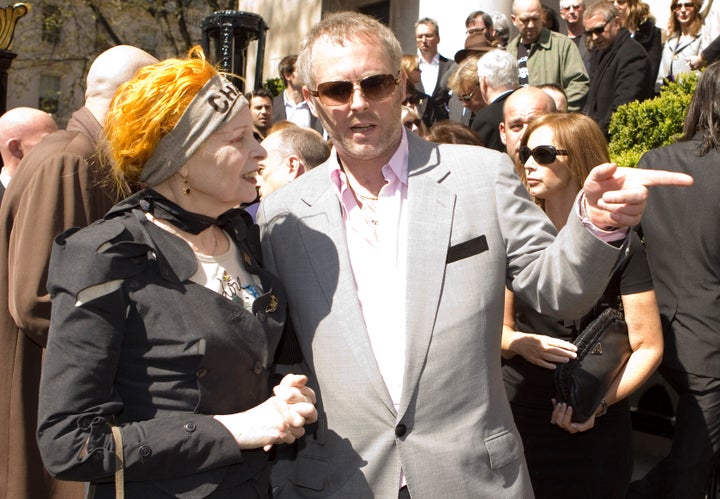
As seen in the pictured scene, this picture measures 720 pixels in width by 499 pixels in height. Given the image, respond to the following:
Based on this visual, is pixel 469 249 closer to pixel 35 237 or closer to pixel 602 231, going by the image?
pixel 602 231

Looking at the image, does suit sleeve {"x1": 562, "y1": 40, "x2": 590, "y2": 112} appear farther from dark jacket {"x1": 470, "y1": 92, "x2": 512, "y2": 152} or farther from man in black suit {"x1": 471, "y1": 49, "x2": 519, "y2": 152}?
dark jacket {"x1": 470, "y1": 92, "x2": 512, "y2": 152}

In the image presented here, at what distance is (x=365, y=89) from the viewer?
9.47ft

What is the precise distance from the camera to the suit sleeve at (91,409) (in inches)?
87.0

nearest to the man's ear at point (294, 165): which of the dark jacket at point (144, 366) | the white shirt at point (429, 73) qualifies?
the dark jacket at point (144, 366)

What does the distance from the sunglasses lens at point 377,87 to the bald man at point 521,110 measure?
2.68 metres

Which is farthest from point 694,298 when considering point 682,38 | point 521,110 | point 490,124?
point 682,38

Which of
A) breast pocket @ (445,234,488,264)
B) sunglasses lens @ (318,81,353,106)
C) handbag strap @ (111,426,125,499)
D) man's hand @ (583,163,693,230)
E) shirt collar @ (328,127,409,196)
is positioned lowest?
handbag strap @ (111,426,125,499)

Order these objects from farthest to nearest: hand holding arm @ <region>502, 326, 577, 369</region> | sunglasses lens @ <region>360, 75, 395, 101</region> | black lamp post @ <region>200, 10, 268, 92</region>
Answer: black lamp post @ <region>200, 10, 268, 92</region>, hand holding arm @ <region>502, 326, 577, 369</region>, sunglasses lens @ <region>360, 75, 395, 101</region>

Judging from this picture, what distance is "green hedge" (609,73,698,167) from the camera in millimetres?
6633

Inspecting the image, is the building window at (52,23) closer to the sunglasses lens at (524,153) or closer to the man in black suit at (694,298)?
the sunglasses lens at (524,153)

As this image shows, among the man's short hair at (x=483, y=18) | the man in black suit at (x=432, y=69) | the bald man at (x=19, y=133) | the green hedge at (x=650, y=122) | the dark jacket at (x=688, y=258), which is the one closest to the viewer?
the dark jacket at (x=688, y=258)

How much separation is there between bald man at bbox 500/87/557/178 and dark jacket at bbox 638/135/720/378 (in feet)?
3.77

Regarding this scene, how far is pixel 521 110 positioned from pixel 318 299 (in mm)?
3186

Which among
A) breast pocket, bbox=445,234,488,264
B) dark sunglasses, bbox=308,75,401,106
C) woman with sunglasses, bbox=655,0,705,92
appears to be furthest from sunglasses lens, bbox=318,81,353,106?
woman with sunglasses, bbox=655,0,705,92
